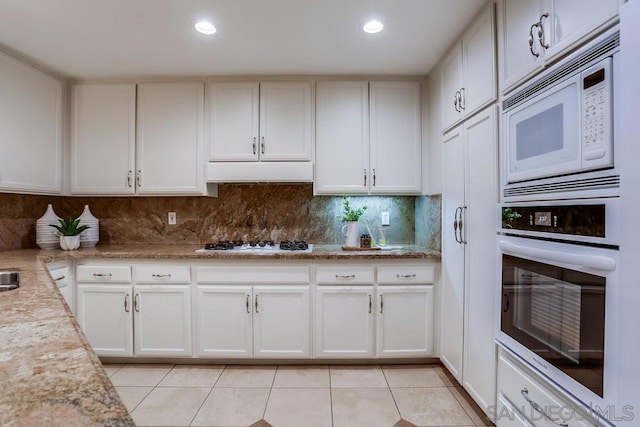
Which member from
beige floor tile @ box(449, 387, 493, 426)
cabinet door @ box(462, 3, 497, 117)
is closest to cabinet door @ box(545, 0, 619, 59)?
cabinet door @ box(462, 3, 497, 117)

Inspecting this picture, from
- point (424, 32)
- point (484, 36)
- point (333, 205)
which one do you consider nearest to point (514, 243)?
point (484, 36)

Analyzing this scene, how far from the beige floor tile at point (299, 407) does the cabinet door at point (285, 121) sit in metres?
1.75

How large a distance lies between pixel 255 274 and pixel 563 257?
192cm

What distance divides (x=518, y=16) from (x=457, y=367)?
204 centimetres

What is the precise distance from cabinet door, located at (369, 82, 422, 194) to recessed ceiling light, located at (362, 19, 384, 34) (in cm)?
66

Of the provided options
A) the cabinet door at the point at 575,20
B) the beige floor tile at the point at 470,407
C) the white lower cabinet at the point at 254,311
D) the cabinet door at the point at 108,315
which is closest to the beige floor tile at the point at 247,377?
the white lower cabinet at the point at 254,311

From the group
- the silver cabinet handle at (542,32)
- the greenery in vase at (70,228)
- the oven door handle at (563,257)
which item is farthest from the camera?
the greenery in vase at (70,228)

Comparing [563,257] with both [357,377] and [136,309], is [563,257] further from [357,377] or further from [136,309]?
[136,309]

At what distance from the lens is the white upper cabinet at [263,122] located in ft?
8.96

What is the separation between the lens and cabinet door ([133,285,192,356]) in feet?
8.14

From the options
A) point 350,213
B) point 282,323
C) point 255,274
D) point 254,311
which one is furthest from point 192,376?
point 350,213

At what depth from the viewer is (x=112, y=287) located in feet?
8.21

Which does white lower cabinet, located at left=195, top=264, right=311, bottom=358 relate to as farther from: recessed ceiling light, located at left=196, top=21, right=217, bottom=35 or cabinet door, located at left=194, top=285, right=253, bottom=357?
recessed ceiling light, located at left=196, top=21, right=217, bottom=35

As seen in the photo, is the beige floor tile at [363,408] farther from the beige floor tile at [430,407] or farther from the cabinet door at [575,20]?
the cabinet door at [575,20]
